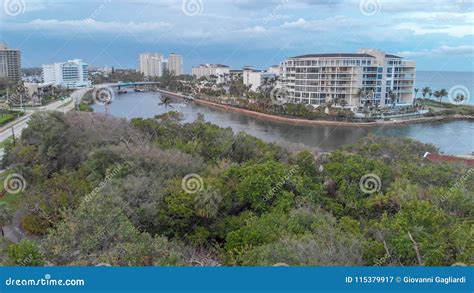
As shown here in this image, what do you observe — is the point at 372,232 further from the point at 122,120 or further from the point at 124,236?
the point at 122,120

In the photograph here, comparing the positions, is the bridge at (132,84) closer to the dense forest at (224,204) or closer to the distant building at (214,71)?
the distant building at (214,71)

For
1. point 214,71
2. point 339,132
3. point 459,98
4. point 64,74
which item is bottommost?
point 339,132

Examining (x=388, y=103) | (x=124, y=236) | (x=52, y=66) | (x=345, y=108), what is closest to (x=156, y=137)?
(x=124, y=236)

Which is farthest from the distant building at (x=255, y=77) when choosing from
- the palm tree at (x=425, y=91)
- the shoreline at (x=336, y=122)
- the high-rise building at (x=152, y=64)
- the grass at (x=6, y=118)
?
the high-rise building at (x=152, y=64)

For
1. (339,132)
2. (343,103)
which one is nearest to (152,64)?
(343,103)

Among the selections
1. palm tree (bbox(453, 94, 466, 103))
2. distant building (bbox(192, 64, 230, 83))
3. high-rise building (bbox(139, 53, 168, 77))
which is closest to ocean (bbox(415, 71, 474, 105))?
palm tree (bbox(453, 94, 466, 103))

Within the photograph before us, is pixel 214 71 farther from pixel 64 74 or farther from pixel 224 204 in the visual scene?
pixel 224 204
